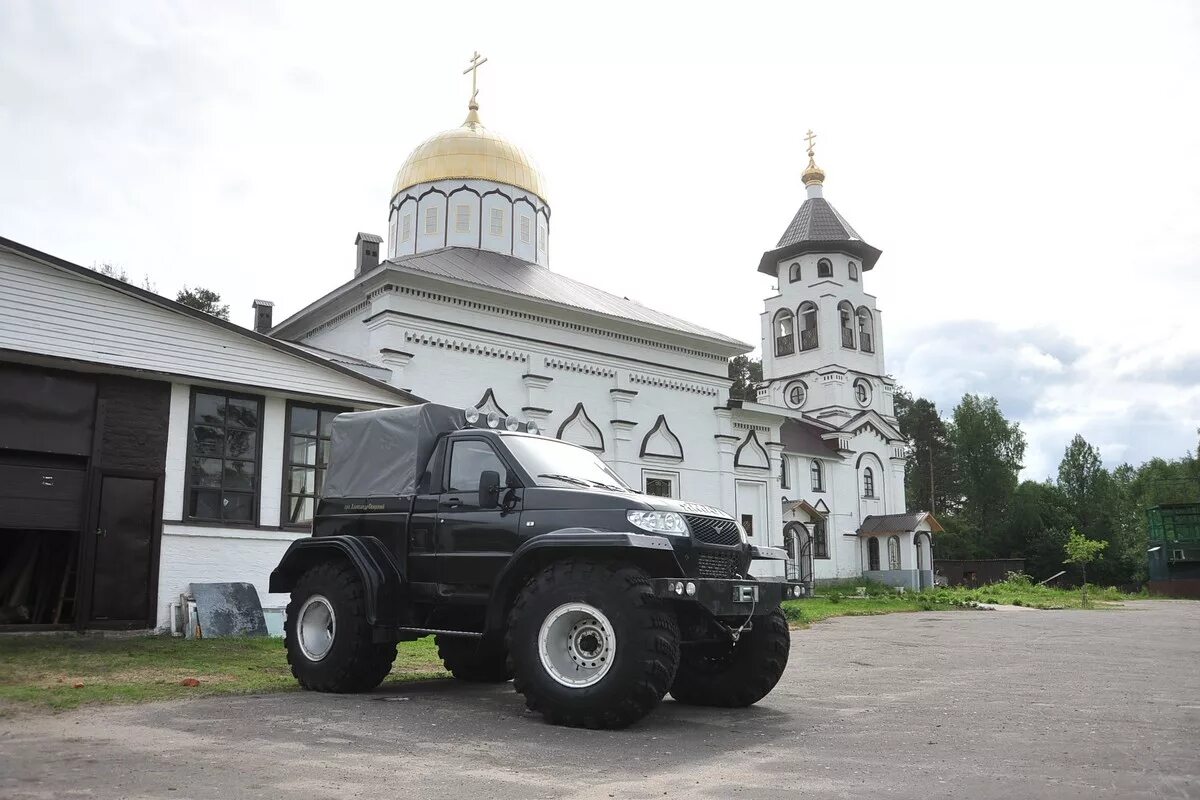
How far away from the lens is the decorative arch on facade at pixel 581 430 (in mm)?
27484

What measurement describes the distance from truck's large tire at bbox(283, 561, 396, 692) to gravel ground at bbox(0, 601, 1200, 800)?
0.24 m

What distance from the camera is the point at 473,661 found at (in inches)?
376

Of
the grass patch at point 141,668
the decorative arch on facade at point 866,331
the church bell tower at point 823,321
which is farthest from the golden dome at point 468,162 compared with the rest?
the decorative arch on facade at point 866,331

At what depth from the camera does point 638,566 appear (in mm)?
7156

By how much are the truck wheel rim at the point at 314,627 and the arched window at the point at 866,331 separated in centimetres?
4536

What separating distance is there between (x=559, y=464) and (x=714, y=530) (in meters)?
1.55

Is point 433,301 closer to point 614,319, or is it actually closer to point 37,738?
point 614,319

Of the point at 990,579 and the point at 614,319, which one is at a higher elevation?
the point at 614,319

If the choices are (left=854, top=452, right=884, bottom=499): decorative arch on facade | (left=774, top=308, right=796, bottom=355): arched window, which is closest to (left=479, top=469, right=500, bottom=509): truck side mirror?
(left=854, top=452, right=884, bottom=499): decorative arch on facade

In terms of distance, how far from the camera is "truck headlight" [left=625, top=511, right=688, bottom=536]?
23.6ft

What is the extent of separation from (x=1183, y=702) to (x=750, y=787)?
5.28 meters

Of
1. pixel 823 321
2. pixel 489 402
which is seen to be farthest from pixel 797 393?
pixel 489 402

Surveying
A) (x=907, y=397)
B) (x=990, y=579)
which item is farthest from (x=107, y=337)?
(x=907, y=397)

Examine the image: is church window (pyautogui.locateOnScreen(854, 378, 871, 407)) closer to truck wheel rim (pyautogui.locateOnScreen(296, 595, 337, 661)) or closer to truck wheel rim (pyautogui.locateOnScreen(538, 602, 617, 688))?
truck wheel rim (pyautogui.locateOnScreen(296, 595, 337, 661))
